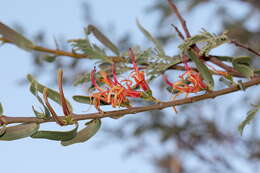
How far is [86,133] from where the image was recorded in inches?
20.6

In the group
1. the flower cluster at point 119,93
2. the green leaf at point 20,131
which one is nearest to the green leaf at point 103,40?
the flower cluster at point 119,93

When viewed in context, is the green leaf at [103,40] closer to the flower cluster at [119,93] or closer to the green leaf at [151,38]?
the green leaf at [151,38]

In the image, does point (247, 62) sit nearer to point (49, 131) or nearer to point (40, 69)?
point (49, 131)

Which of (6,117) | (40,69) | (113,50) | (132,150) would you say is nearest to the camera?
(6,117)

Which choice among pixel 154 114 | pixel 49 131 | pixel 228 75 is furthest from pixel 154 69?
pixel 154 114

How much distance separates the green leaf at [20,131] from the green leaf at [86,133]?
0.06m

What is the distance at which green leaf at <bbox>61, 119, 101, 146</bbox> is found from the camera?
519mm

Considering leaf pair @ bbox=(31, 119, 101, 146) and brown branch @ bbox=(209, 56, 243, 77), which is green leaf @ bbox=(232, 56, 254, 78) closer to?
brown branch @ bbox=(209, 56, 243, 77)

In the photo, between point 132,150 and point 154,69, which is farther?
point 132,150

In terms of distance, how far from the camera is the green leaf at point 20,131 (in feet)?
1.55

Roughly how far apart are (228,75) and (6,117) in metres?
0.34

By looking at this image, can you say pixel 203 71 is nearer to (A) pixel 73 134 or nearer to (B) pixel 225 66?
(B) pixel 225 66

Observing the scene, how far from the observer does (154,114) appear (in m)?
2.06

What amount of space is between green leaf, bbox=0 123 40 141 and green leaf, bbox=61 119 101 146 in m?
0.06
